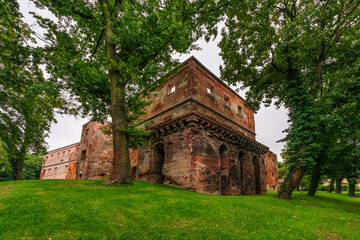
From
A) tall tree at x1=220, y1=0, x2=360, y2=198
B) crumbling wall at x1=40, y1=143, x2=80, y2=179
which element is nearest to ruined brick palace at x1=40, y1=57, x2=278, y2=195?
tall tree at x1=220, y1=0, x2=360, y2=198

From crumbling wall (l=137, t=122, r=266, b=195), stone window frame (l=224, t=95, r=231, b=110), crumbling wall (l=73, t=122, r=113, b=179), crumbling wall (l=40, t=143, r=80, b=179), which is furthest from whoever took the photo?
crumbling wall (l=40, t=143, r=80, b=179)

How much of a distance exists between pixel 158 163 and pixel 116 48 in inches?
371

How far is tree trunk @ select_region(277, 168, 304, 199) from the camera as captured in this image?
1020 centimetres

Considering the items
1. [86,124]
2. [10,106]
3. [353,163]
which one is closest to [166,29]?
[10,106]

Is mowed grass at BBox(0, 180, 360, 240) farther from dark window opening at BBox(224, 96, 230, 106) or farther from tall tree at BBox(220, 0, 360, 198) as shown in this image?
dark window opening at BBox(224, 96, 230, 106)

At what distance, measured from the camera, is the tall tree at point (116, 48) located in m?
8.48

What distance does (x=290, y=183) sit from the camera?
410 inches

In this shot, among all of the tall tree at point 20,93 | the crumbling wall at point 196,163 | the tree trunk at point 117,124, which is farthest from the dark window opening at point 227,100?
the tall tree at point 20,93

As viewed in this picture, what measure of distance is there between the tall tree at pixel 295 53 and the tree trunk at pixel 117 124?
29.7ft

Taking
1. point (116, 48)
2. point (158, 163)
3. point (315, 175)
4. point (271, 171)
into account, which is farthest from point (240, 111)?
point (271, 171)

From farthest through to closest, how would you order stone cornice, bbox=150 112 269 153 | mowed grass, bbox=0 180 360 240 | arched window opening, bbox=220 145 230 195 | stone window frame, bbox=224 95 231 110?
1. stone window frame, bbox=224 95 231 110
2. arched window opening, bbox=220 145 230 195
3. stone cornice, bbox=150 112 269 153
4. mowed grass, bbox=0 180 360 240

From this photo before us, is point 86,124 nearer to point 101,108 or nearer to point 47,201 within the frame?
point 101,108

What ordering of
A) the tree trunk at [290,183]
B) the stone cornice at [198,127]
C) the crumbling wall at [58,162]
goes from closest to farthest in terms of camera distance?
the tree trunk at [290,183]
the stone cornice at [198,127]
the crumbling wall at [58,162]

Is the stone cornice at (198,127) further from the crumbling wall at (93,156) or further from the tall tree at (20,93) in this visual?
the crumbling wall at (93,156)
